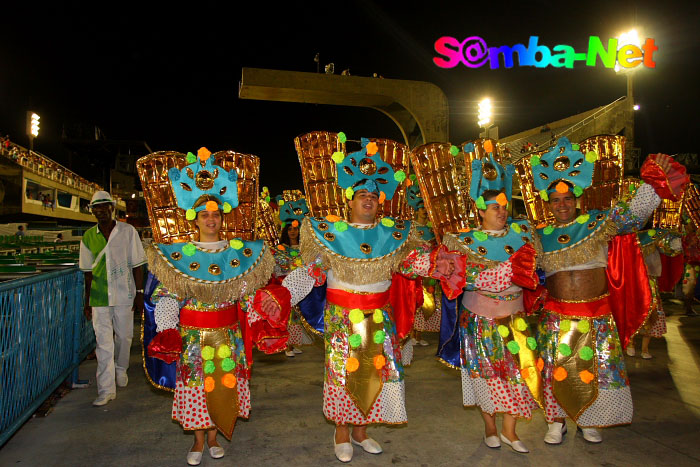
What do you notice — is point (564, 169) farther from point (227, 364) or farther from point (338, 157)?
point (227, 364)

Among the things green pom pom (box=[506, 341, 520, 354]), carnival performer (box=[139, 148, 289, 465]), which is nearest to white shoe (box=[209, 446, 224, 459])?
carnival performer (box=[139, 148, 289, 465])

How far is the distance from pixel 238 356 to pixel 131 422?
140 cm

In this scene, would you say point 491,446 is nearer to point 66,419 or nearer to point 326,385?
point 326,385

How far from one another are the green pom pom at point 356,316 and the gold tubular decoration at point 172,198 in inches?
46.5

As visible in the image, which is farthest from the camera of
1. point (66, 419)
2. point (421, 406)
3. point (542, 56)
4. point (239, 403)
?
point (542, 56)

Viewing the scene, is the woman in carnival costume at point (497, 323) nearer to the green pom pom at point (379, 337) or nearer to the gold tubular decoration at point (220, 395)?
the green pom pom at point (379, 337)

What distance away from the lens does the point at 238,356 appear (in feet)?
10.6

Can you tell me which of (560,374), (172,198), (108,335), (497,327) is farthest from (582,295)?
(108,335)

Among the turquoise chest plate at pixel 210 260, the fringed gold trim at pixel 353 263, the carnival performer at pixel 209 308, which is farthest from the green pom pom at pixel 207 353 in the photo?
the fringed gold trim at pixel 353 263

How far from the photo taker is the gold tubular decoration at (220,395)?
10.0 ft

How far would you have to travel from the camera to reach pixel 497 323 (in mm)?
3330

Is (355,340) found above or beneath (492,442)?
above

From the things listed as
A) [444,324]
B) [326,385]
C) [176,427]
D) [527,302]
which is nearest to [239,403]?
[326,385]

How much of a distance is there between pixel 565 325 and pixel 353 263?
1611mm
